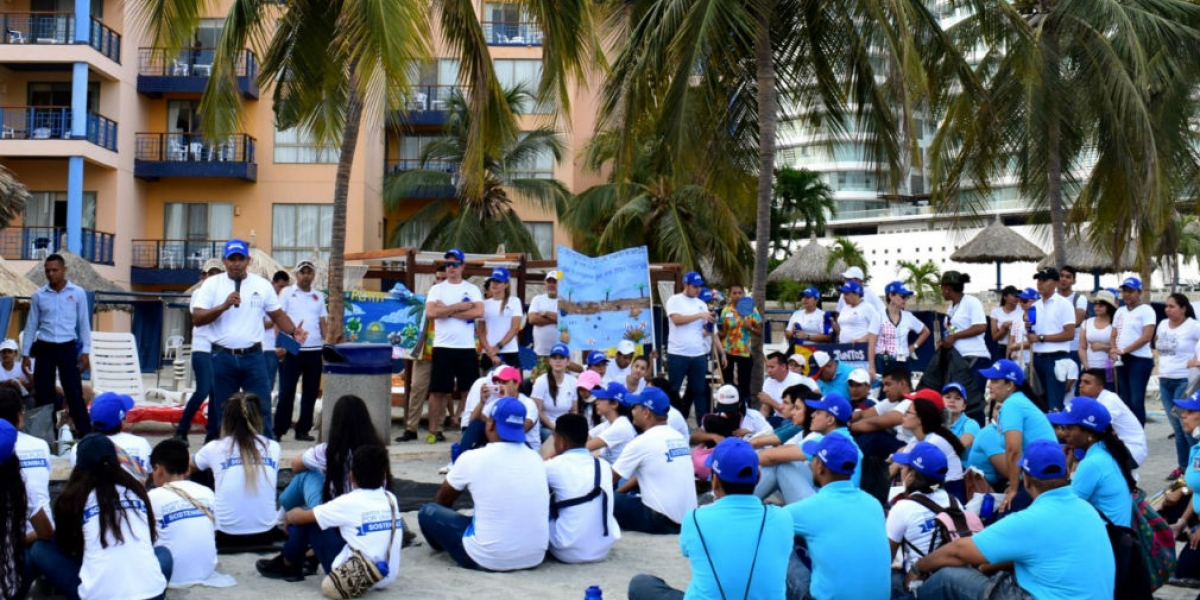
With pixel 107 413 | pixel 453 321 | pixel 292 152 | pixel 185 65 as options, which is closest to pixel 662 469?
pixel 107 413

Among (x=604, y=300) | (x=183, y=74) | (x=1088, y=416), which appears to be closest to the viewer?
(x=1088, y=416)

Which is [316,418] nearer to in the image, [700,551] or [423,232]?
[700,551]

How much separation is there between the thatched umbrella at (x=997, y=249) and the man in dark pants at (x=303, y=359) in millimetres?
28414

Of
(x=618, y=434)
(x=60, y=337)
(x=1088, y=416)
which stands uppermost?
(x=60, y=337)

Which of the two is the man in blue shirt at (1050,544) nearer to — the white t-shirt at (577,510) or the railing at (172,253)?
the white t-shirt at (577,510)

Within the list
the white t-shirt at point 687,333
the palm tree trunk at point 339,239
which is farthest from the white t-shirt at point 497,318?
the white t-shirt at point 687,333

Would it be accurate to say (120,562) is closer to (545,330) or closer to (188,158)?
(545,330)

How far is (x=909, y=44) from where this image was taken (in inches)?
539

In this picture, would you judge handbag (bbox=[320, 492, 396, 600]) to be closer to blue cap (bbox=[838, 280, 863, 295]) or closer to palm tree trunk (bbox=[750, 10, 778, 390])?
blue cap (bbox=[838, 280, 863, 295])

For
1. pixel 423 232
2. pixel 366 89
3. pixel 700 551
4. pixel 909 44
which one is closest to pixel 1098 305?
A: pixel 909 44

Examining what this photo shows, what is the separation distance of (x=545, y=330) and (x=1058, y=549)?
943cm

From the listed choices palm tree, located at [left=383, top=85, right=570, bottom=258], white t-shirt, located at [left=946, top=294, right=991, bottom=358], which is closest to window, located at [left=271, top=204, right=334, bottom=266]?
palm tree, located at [left=383, top=85, right=570, bottom=258]

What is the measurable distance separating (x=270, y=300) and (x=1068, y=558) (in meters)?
7.99

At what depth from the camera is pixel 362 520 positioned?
6.90m
